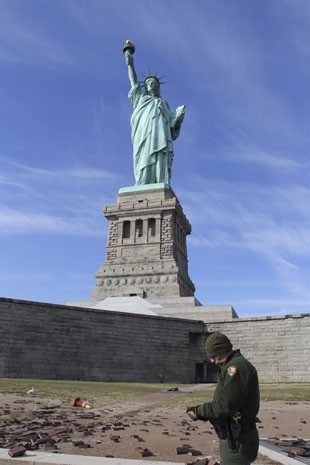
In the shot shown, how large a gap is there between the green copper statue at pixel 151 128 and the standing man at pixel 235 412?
1717 inches

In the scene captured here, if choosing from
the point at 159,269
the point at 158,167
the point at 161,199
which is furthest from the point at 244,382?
the point at 158,167

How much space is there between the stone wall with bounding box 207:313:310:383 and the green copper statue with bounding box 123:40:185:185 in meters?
22.2

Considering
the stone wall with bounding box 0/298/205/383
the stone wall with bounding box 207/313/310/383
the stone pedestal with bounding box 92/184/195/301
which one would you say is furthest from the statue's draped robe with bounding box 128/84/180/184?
the stone wall with bounding box 207/313/310/383

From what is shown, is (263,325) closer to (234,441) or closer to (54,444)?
(54,444)

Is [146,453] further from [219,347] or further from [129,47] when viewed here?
[129,47]

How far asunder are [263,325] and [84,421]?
2100 cm

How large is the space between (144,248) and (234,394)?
39306 millimetres

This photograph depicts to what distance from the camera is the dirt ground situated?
643cm

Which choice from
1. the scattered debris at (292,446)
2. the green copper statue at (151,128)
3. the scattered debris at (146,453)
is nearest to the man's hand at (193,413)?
the scattered debris at (146,453)

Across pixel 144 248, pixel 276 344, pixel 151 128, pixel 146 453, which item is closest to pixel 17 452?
pixel 146 453

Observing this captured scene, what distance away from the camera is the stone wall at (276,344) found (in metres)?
27.0

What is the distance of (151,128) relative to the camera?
159ft

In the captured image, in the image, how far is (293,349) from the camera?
2725cm

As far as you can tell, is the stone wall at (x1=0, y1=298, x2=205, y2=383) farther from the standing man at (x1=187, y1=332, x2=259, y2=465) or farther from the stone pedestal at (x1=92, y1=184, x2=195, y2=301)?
the standing man at (x1=187, y1=332, x2=259, y2=465)
